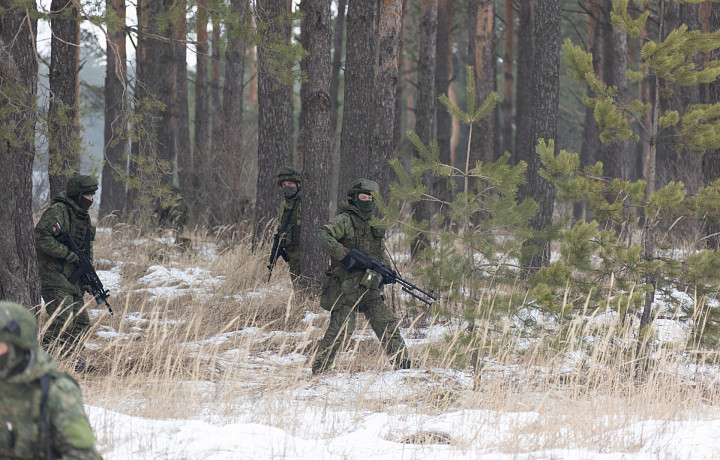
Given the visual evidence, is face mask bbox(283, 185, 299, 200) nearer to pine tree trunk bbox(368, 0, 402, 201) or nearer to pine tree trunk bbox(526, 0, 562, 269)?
pine tree trunk bbox(368, 0, 402, 201)

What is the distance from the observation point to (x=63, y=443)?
199 centimetres

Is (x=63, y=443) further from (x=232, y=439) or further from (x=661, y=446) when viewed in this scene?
(x=661, y=446)

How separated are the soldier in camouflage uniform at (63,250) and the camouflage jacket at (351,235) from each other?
82.0 inches

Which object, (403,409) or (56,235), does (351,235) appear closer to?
(403,409)

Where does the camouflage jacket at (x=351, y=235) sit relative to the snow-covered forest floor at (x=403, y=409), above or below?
above

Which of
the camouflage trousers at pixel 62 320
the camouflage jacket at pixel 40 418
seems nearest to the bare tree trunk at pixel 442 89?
the camouflage trousers at pixel 62 320

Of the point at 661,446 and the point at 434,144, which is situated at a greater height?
the point at 434,144

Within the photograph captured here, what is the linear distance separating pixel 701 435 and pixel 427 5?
1119cm

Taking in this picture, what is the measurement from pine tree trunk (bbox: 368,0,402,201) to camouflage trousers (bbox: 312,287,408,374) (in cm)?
277

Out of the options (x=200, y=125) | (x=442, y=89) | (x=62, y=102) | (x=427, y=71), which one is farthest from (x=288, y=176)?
(x=442, y=89)

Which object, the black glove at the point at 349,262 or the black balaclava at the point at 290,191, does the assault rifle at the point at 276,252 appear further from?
the black glove at the point at 349,262

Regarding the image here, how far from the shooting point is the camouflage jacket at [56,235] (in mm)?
6016

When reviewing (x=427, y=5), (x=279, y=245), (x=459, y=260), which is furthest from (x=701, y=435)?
(x=427, y=5)

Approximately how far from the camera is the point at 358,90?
8.38 meters
